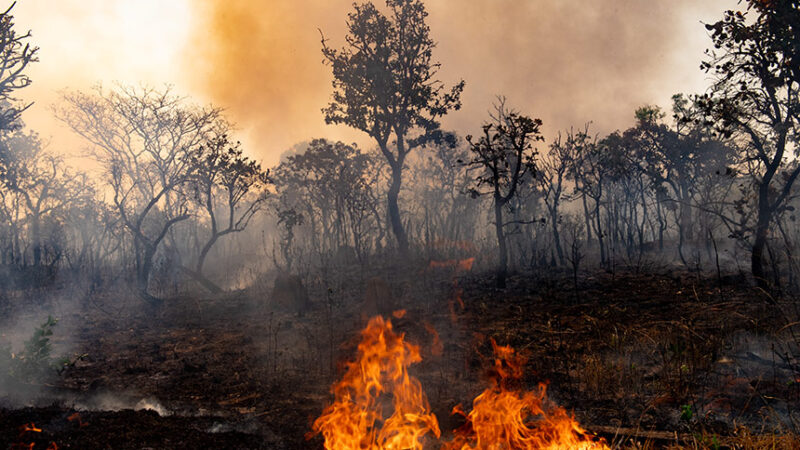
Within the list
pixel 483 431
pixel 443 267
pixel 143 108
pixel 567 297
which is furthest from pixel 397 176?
pixel 483 431

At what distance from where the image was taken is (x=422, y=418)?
6.08 m

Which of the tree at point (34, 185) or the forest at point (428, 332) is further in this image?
the tree at point (34, 185)

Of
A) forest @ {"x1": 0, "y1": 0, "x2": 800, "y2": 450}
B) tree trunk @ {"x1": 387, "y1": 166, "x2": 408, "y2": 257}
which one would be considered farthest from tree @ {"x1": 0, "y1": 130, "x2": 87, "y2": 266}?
tree trunk @ {"x1": 387, "y1": 166, "x2": 408, "y2": 257}

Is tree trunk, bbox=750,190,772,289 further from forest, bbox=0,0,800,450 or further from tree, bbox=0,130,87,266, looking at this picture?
tree, bbox=0,130,87,266

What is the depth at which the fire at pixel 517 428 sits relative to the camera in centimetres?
529

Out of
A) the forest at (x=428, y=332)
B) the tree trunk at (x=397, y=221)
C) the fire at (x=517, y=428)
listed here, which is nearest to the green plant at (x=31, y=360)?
the forest at (x=428, y=332)

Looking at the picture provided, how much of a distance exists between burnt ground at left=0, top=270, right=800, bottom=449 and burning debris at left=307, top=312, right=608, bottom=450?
348 millimetres

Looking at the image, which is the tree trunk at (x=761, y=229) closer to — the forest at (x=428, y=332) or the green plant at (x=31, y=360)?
the forest at (x=428, y=332)

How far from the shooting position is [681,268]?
17266 mm

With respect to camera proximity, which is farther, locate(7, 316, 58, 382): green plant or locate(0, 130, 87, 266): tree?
locate(0, 130, 87, 266): tree

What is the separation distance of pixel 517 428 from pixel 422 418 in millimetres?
1280

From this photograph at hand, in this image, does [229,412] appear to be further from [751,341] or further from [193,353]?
[751,341]

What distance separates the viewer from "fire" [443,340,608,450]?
5.29 m

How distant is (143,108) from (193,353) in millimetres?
19674
